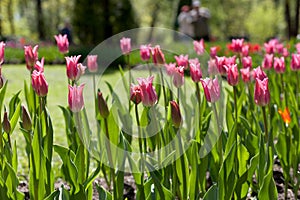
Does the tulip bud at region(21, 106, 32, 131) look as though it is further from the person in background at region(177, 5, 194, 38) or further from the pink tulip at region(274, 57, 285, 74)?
the person in background at region(177, 5, 194, 38)

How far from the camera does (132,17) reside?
64.6 ft

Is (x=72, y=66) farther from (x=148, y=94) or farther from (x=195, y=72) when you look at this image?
(x=195, y=72)

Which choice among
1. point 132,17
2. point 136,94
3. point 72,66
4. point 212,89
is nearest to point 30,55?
point 72,66

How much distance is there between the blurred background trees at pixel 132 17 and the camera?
1898cm

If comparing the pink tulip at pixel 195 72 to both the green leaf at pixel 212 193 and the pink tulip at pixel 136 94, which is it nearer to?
the pink tulip at pixel 136 94

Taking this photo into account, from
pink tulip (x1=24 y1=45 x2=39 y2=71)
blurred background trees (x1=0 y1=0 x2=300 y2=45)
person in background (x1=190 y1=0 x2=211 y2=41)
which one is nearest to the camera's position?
pink tulip (x1=24 y1=45 x2=39 y2=71)

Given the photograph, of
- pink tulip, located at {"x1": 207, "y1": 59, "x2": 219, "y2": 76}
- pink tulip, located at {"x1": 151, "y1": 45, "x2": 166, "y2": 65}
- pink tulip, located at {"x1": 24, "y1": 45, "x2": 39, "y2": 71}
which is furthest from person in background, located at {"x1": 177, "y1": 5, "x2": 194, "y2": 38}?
pink tulip, located at {"x1": 24, "y1": 45, "x2": 39, "y2": 71}

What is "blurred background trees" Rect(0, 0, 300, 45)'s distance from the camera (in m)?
19.0

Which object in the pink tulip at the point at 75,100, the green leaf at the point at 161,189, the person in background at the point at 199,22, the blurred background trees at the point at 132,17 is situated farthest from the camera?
the blurred background trees at the point at 132,17

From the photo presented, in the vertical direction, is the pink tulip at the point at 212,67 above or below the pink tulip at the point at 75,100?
above

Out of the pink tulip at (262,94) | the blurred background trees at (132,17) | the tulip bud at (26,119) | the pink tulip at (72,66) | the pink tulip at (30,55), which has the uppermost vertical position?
the blurred background trees at (132,17)

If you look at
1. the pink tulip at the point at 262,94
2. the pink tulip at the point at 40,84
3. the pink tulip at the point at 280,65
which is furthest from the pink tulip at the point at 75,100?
the pink tulip at the point at 280,65

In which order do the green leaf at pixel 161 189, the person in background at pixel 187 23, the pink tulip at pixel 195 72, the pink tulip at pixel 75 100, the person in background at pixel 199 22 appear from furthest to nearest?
the person in background at pixel 187 23 < the person in background at pixel 199 22 < the pink tulip at pixel 195 72 < the green leaf at pixel 161 189 < the pink tulip at pixel 75 100

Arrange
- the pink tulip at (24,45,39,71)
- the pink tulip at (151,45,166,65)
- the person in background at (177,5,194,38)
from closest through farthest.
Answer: the pink tulip at (24,45,39,71) < the pink tulip at (151,45,166,65) < the person in background at (177,5,194,38)
